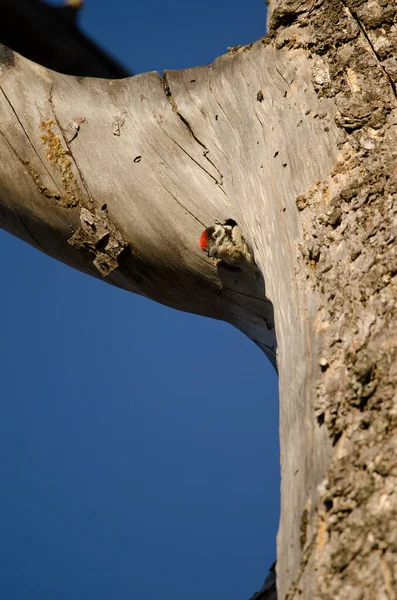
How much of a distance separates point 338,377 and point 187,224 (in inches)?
21.5

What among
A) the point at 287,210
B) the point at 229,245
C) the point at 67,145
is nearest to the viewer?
the point at 287,210

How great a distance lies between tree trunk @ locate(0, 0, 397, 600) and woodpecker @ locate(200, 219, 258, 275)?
0.02 m

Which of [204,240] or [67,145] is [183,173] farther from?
[67,145]

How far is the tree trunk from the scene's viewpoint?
0.63m

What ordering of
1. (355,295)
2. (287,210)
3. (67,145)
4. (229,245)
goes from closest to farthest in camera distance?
(355,295), (287,210), (229,245), (67,145)

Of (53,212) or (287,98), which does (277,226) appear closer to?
(287,98)

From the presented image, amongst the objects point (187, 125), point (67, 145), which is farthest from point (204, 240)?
point (67, 145)

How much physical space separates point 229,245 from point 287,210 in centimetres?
21

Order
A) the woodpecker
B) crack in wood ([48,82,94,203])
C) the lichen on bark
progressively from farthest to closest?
crack in wood ([48,82,94,203]), the woodpecker, the lichen on bark

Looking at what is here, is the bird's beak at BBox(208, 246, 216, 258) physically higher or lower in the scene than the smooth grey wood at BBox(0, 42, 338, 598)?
lower

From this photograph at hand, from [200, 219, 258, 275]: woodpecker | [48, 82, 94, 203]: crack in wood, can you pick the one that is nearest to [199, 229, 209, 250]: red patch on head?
[200, 219, 258, 275]: woodpecker

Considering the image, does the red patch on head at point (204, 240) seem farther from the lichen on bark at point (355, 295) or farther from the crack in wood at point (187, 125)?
the lichen on bark at point (355, 295)

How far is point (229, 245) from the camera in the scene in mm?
1102

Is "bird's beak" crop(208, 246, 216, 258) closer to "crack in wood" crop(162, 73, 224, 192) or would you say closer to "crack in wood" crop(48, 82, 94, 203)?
"crack in wood" crop(162, 73, 224, 192)
